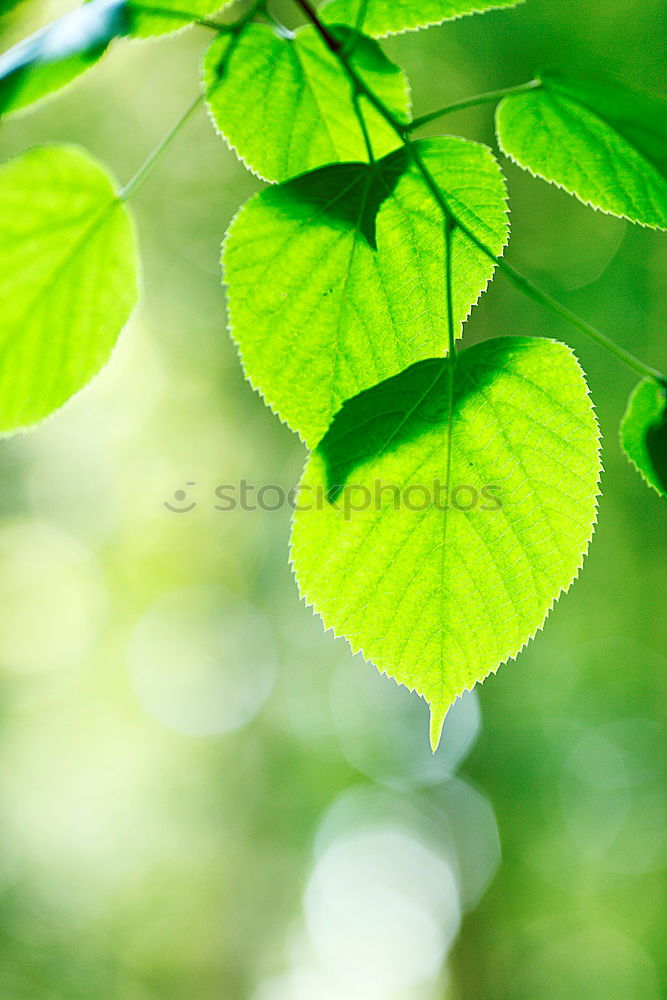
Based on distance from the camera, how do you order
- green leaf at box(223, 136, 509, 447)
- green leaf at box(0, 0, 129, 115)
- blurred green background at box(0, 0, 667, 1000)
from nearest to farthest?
green leaf at box(0, 0, 129, 115)
green leaf at box(223, 136, 509, 447)
blurred green background at box(0, 0, 667, 1000)

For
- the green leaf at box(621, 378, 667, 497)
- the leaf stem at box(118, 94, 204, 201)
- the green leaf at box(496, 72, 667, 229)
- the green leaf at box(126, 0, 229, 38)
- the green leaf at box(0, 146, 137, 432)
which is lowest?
the green leaf at box(621, 378, 667, 497)

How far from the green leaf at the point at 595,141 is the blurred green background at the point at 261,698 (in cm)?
398

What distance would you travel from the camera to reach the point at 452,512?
412 mm

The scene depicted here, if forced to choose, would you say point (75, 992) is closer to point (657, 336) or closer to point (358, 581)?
point (657, 336)

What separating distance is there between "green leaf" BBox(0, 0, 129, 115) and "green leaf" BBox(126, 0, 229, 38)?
3 cm

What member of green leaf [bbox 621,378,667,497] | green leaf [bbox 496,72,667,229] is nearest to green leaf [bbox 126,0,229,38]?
green leaf [bbox 496,72,667,229]

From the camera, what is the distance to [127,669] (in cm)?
600

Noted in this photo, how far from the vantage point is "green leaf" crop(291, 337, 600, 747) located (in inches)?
15.2

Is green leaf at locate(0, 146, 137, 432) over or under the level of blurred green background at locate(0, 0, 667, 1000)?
over

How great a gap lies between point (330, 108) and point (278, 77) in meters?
0.03

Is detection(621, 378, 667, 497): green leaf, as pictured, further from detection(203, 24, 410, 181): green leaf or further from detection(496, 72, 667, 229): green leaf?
detection(203, 24, 410, 181): green leaf

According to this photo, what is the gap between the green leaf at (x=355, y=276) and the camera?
0.39 metres

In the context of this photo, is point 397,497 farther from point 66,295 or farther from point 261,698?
point 261,698

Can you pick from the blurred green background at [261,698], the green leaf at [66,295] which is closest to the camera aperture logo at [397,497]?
the green leaf at [66,295]
